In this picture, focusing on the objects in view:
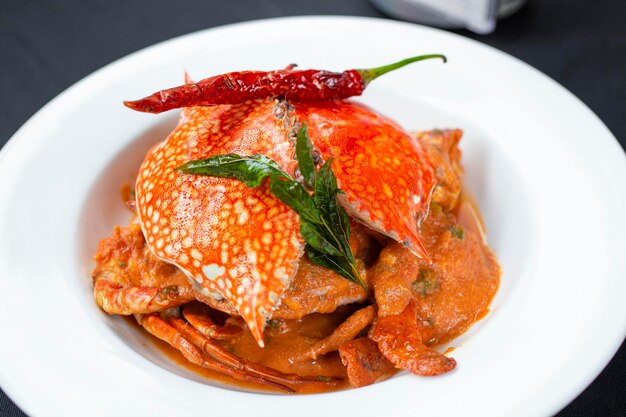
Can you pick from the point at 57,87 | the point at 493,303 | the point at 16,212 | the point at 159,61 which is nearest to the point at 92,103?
the point at 159,61

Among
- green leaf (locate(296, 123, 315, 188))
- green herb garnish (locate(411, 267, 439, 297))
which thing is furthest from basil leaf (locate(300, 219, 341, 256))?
green herb garnish (locate(411, 267, 439, 297))

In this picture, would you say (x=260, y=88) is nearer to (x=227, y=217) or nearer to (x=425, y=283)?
(x=227, y=217)

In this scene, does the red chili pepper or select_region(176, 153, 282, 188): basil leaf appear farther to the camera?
the red chili pepper

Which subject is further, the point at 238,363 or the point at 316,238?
the point at 238,363

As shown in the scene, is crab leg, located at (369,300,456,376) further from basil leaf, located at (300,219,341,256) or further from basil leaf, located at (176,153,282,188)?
basil leaf, located at (176,153,282,188)

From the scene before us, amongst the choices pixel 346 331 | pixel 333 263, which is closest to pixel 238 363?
pixel 346 331

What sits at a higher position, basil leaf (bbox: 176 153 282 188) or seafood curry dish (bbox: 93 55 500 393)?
basil leaf (bbox: 176 153 282 188)

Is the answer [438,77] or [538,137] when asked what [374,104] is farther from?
[538,137]
